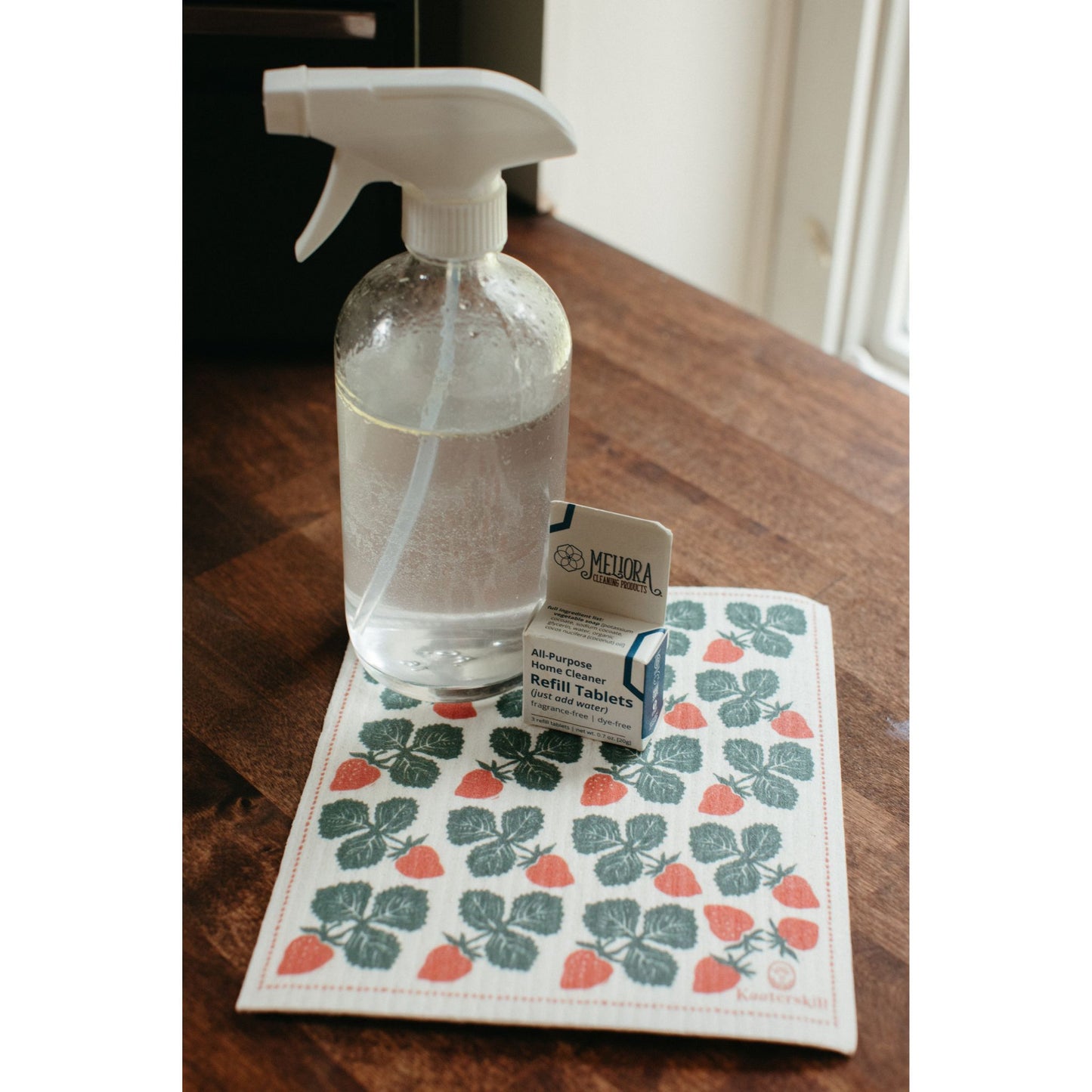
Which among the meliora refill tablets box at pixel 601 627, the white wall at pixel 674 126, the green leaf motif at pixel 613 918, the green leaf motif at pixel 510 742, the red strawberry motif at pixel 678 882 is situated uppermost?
the white wall at pixel 674 126

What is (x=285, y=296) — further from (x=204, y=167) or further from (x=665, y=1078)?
(x=665, y=1078)

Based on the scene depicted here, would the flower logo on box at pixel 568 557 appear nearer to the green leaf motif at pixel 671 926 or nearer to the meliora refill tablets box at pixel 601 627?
the meliora refill tablets box at pixel 601 627

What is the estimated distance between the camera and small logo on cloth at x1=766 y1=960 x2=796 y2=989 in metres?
0.47

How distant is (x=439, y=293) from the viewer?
20.4 inches

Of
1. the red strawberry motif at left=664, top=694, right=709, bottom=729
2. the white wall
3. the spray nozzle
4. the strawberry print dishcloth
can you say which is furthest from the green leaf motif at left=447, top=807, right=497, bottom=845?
the white wall

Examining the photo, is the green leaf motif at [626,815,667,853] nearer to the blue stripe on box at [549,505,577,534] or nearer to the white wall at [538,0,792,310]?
the blue stripe on box at [549,505,577,534]

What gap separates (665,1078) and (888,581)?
33 cm

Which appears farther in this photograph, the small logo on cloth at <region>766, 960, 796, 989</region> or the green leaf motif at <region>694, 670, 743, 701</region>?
the green leaf motif at <region>694, 670, 743, 701</region>

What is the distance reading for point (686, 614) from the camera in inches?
25.7

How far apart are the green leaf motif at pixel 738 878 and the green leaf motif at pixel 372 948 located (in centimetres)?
14

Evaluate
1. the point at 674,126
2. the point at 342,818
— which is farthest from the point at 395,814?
the point at 674,126

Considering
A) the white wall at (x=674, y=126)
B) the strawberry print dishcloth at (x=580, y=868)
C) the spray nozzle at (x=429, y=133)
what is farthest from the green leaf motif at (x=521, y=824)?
the white wall at (x=674, y=126)

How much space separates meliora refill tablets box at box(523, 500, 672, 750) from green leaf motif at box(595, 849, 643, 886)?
63 mm

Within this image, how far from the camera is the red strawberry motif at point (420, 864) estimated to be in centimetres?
51
